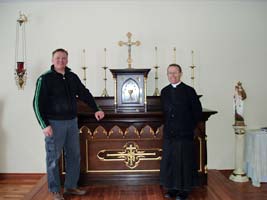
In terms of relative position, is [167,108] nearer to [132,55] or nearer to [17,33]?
[132,55]

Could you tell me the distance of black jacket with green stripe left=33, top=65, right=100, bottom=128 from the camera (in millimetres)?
2727

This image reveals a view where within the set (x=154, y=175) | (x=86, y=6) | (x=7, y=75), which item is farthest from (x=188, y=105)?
(x=7, y=75)

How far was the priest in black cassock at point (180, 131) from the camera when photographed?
2.84m

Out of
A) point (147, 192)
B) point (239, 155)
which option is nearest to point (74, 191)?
point (147, 192)

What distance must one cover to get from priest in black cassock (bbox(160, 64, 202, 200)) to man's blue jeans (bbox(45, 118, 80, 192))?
3.04 ft

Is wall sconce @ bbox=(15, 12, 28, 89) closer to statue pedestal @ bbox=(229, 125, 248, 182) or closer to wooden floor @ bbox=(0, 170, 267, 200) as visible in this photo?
wooden floor @ bbox=(0, 170, 267, 200)

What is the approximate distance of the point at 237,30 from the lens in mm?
3973

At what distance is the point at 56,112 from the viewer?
2.80 metres

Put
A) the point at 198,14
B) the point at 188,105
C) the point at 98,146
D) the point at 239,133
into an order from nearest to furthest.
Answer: the point at 188,105 < the point at 98,146 < the point at 239,133 < the point at 198,14

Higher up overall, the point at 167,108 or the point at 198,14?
the point at 198,14

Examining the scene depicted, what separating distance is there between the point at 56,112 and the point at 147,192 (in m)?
1.28

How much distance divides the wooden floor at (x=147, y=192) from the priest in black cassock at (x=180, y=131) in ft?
0.89

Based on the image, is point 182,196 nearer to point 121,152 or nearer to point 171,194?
point 171,194

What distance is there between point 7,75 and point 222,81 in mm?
2879
